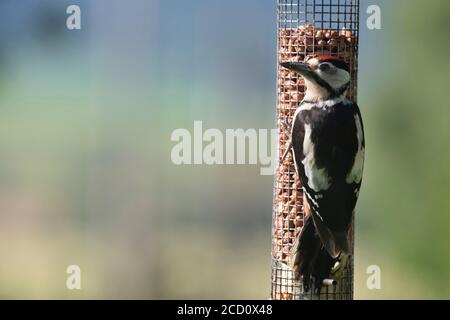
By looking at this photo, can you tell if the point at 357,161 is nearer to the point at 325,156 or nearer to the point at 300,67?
the point at 325,156

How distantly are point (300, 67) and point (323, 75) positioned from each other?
0.48 ft

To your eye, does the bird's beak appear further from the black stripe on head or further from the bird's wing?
the bird's wing

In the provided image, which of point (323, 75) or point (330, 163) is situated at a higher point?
point (323, 75)

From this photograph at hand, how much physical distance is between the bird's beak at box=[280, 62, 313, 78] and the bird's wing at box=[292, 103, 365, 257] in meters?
0.21

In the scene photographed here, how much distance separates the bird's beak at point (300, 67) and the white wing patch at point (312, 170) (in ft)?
1.00

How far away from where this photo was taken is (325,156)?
304 inches

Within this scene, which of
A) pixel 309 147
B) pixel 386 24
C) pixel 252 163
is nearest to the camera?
pixel 309 147

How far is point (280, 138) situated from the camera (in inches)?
316

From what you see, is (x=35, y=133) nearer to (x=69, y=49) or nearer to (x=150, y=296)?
(x=69, y=49)

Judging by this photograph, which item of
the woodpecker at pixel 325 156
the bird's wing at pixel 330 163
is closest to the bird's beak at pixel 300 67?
the woodpecker at pixel 325 156

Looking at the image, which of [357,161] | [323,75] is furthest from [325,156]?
[323,75]

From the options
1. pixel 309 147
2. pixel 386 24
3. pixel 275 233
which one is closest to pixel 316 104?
pixel 309 147

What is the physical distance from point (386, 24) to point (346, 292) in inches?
136

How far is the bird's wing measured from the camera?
771 cm
